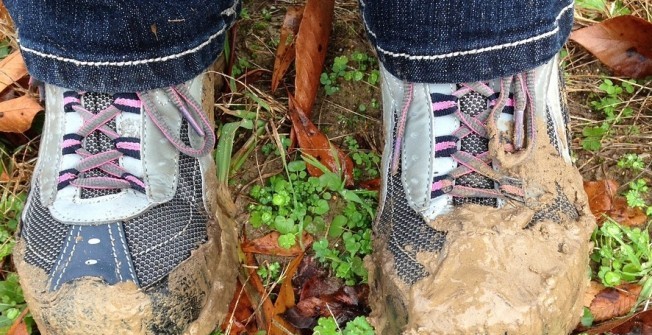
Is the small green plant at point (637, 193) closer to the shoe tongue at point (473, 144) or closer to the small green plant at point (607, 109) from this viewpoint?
the small green plant at point (607, 109)

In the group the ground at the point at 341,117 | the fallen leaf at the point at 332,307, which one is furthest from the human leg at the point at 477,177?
the ground at the point at 341,117

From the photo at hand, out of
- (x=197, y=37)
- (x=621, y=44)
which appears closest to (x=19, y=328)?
(x=197, y=37)

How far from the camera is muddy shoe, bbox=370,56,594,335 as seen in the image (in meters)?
1.30

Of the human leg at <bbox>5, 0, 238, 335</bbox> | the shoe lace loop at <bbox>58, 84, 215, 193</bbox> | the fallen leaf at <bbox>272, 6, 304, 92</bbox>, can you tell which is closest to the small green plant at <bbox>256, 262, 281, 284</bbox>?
the human leg at <bbox>5, 0, 238, 335</bbox>

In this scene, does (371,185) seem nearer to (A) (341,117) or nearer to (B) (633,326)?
(A) (341,117)

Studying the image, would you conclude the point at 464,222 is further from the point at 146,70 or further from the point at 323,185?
the point at 146,70

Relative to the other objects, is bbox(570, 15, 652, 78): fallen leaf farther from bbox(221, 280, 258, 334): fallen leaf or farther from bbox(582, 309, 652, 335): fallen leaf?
bbox(221, 280, 258, 334): fallen leaf

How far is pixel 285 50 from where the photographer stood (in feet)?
6.31

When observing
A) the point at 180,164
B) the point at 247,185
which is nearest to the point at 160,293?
the point at 180,164

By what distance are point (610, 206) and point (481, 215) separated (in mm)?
603

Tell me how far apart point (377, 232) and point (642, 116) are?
0.92 meters

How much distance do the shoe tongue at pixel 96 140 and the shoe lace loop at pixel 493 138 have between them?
703 millimetres

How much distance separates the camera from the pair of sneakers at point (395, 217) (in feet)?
4.33

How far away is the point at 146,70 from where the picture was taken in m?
1.41
